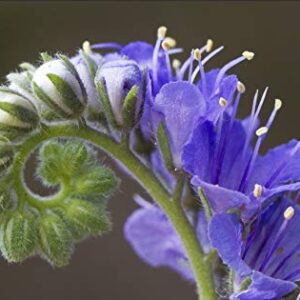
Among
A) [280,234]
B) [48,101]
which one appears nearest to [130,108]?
[48,101]

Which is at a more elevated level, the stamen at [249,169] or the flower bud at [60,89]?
the flower bud at [60,89]

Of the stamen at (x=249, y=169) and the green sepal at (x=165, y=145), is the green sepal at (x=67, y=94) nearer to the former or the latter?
the green sepal at (x=165, y=145)

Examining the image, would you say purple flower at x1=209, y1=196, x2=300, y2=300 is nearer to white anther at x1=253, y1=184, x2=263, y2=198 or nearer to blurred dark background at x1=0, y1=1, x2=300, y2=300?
white anther at x1=253, y1=184, x2=263, y2=198

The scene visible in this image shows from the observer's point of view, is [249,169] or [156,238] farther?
[156,238]

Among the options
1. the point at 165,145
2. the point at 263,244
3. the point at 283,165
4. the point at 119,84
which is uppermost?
the point at 119,84

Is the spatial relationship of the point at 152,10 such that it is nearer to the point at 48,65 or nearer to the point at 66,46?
the point at 66,46

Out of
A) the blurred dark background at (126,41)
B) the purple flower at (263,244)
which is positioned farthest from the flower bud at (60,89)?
the blurred dark background at (126,41)

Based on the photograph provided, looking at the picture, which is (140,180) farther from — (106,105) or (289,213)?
(289,213)
